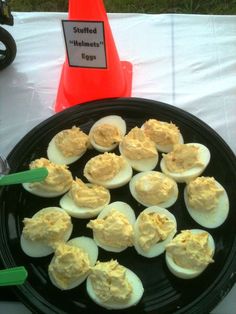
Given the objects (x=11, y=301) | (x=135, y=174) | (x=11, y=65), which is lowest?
(x=11, y=301)

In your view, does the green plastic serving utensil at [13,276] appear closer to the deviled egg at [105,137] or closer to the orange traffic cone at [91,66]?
the deviled egg at [105,137]

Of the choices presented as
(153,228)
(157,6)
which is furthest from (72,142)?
(157,6)

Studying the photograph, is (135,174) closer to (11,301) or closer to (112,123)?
(112,123)

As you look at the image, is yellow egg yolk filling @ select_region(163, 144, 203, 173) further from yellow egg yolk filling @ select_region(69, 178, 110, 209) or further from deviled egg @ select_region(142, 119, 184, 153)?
yellow egg yolk filling @ select_region(69, 178, 110, 209)

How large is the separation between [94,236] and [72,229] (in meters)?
0.06

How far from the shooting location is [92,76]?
1227 mm

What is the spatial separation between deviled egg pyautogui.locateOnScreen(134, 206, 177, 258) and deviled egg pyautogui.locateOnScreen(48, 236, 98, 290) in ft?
0.39

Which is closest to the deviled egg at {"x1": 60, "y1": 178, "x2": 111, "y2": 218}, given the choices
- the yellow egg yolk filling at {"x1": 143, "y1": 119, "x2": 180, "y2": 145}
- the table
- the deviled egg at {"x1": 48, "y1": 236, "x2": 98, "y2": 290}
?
the deviled egg at {"x1": 48, "y1": 236, "x2": 98, "y2": 290}

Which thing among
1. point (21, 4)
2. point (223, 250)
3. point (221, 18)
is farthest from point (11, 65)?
point (223, 250)

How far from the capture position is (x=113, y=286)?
86 centimetres

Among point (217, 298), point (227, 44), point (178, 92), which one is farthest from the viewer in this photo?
point (227, 44)

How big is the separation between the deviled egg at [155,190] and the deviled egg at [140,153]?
50 millimetres

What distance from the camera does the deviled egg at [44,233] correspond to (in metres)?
0.96

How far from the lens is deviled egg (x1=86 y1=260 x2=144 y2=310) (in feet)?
2.82
